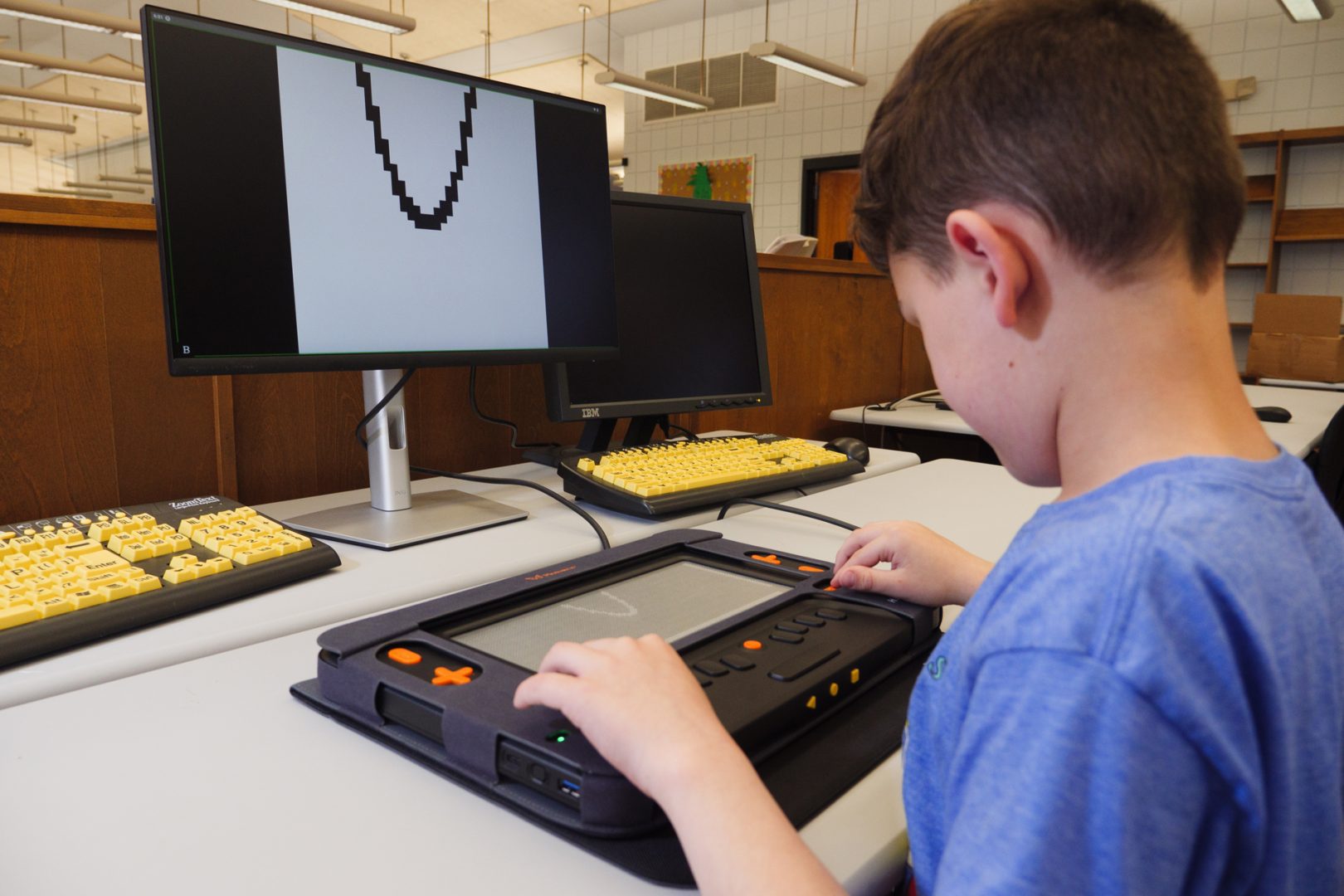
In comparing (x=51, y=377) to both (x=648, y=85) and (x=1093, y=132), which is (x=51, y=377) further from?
(x=648, y=85)

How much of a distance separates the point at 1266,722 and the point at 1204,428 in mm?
122

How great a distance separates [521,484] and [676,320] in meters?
0.36

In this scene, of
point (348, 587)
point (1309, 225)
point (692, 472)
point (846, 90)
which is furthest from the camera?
point (846, 90)

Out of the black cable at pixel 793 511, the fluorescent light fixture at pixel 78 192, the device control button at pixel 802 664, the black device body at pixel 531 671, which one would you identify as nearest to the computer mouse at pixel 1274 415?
the black cable at pixel 793 511

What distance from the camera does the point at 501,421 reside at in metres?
1.31

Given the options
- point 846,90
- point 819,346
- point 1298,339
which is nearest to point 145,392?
point 819,346

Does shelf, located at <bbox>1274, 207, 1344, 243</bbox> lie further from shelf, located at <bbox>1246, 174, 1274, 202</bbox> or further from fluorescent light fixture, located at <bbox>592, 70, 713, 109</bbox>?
fluorescent light fixture, located at <bbox>592, 70, 713, 109</bbox>

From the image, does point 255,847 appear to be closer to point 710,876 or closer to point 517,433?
point 710,876

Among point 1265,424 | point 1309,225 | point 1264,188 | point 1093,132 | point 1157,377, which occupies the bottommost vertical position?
point 1265,424

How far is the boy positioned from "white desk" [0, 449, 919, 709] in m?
0.32

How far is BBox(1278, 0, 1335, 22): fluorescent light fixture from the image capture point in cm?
404

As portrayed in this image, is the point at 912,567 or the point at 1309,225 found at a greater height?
the point at 1309,225

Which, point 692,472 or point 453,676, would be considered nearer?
point 453,676

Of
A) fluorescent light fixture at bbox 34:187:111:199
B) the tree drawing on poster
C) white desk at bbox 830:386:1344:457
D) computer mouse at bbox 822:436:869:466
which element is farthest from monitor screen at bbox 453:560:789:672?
fluorescent light fixture at bbox 34:187:111:199
